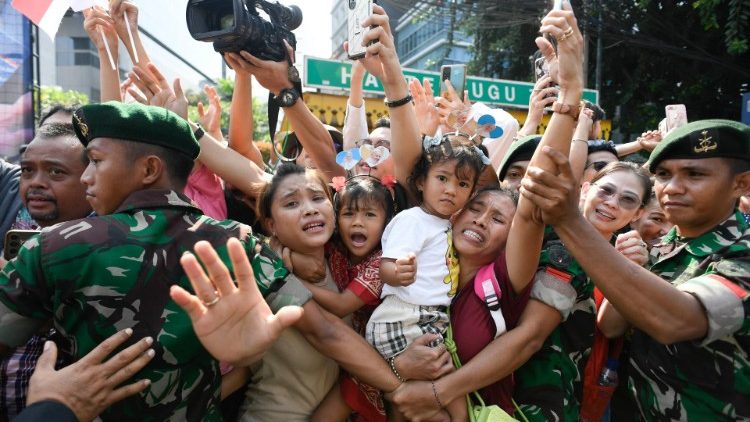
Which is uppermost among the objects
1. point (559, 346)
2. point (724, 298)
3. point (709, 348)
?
point (724, 298)

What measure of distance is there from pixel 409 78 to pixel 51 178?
7027 millimetres

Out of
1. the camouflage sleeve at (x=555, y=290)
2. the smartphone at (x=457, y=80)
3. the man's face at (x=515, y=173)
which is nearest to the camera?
the camouflage sleeve at (x=555, y=290)

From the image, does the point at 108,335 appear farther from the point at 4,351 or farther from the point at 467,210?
the point at 467,210

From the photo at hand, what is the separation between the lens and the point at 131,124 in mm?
1715

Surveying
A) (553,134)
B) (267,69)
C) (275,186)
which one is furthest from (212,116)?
(553,134)

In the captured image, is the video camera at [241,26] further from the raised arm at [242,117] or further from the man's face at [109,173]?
the man's face at [109,173]

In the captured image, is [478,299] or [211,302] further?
[478,299]

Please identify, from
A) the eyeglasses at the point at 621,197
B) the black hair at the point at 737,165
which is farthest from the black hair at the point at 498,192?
the black hair at the point at 737,165

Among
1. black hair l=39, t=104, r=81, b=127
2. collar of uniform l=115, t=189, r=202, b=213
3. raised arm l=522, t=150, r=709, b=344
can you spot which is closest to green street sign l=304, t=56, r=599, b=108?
black hair l=39, t=104, r=81, b=127

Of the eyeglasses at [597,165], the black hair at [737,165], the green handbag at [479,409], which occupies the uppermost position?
the black hair at [737,165]

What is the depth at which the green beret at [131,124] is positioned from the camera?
1709 millimetres

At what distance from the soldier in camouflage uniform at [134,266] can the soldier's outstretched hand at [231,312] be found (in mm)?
251

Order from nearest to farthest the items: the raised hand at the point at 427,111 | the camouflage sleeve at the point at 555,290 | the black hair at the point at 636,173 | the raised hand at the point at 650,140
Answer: the camouflage sleeve at the point at 555,290, the black hair at the point at 636,173, the raised hand at the point at 427,111, the raised hand at the point at 650,140

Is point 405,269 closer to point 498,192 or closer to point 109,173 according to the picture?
point 498,192
